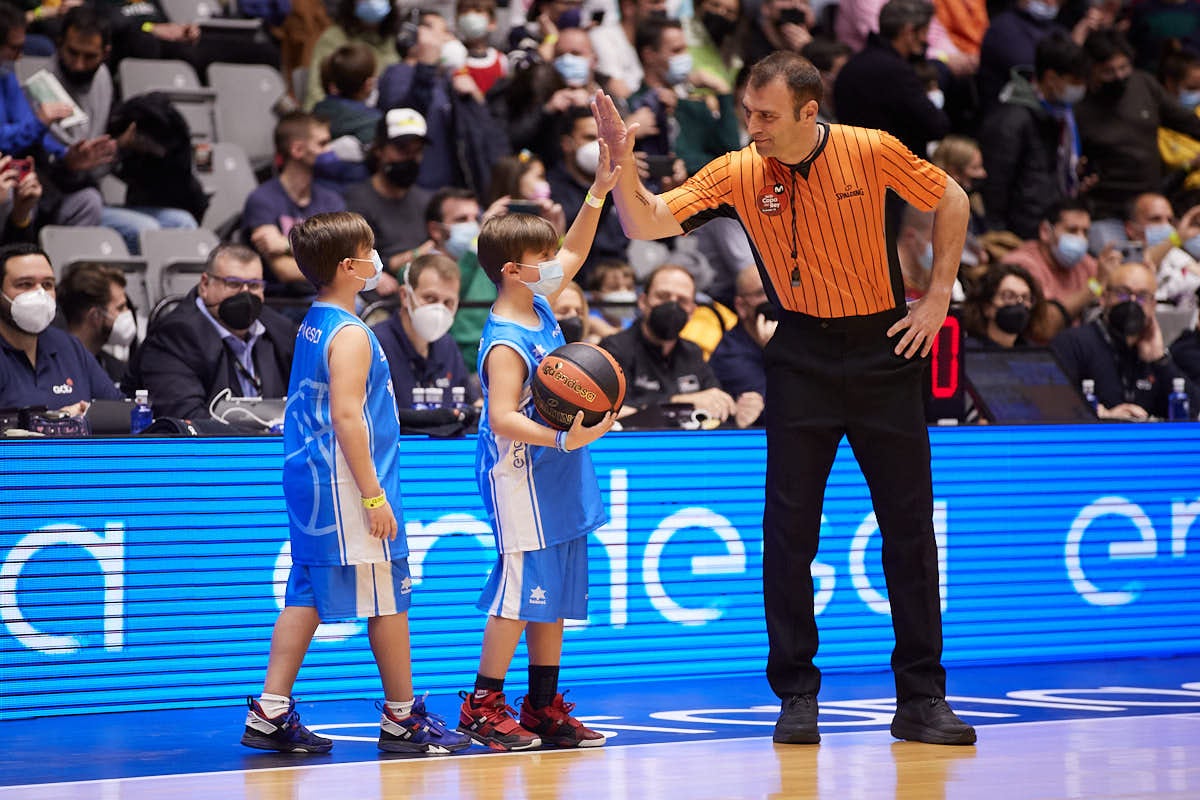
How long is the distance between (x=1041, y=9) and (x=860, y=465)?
10.1 metres

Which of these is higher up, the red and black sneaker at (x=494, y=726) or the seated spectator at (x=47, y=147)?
the seated spectator at (x=47, y=147)

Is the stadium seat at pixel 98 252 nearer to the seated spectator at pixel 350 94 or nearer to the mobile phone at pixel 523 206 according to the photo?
the seated spectator at pixel 350 94

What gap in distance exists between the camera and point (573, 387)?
5398 mm

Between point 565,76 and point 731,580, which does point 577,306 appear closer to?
point 731,580

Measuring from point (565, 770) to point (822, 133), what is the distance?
7.68ft

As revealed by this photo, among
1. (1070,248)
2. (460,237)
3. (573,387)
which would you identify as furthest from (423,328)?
(1070,248)

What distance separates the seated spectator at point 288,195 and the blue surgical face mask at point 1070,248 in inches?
209

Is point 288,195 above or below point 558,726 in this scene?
above

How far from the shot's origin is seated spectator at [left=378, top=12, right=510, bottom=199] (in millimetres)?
11648

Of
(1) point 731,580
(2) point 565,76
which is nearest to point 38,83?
(2) point 565,76

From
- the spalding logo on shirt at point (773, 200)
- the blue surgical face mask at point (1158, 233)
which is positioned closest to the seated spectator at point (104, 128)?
the spalding logo on shirt at point (773, 200)

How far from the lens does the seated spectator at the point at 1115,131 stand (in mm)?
13789

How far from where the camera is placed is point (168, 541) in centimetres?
658

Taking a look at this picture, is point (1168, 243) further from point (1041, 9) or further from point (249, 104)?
point (249, 104)
